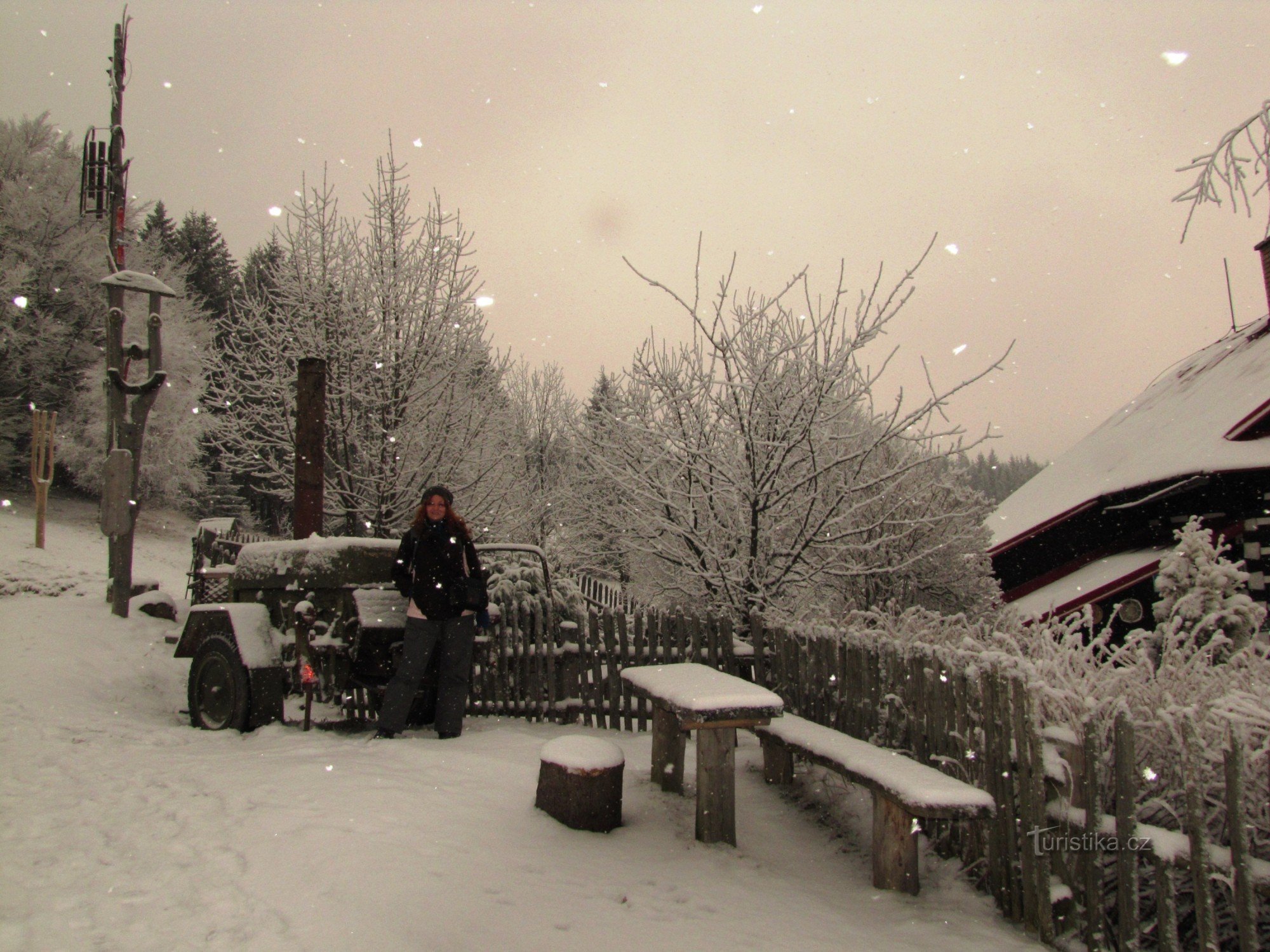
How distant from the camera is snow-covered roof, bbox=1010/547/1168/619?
12.0 metres

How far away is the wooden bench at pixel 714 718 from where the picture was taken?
393 cm

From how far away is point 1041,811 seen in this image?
3369 millimetres

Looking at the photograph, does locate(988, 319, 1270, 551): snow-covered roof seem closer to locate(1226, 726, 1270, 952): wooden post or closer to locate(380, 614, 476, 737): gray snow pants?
locate(380, 614, 476, 737): gray snow pants

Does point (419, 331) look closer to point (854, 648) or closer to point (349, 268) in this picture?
point (349, 268)

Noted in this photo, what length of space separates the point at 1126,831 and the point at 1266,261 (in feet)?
52.3

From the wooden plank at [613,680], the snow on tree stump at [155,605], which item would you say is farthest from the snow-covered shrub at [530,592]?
the snow on tree stump at [155,605]

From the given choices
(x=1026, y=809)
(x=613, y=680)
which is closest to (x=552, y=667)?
(x=613, y=680)

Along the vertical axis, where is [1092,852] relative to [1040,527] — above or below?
below

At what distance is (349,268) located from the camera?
12.5 m

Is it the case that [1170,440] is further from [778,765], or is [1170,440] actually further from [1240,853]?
[1240,853]

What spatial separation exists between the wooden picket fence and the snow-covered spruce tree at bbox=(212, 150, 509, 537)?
7.97 meters

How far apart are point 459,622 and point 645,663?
6.96 feet

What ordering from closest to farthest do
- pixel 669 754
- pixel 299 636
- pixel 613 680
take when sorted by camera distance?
pixel 669 754 → pixel 299 636 → pixel 613 680

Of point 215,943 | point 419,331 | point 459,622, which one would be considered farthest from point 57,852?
point 419,331
